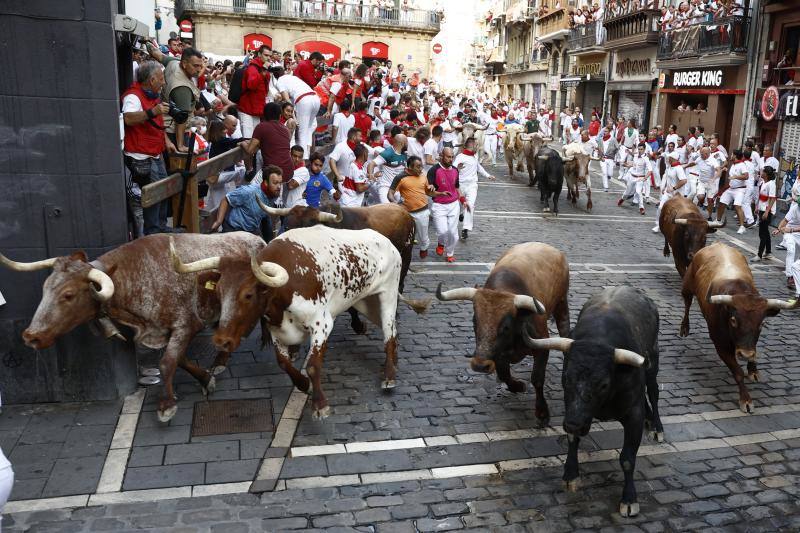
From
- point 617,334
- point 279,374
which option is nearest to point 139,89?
point 279,374

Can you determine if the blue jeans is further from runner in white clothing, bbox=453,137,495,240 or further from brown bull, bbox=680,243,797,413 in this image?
runner in white clothing, bbox=453,137,495,240

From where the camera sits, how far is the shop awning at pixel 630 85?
31.6m

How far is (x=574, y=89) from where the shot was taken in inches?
1683

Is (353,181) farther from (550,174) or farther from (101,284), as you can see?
(550,174)

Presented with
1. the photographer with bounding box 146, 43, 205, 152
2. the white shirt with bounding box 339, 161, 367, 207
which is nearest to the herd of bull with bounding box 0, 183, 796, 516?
the photographer with bounding box 146, 43, 205, 152

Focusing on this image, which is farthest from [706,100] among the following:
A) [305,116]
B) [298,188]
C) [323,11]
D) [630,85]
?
[323,11]

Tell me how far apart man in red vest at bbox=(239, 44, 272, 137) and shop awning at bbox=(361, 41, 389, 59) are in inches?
1498

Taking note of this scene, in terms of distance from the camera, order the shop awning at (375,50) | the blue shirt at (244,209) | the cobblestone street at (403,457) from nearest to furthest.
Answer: the cobblestone street at (403,457) → the blue shirt at (244,209) → the shop awning at (375,50)

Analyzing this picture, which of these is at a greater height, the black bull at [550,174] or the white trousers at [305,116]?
the white trousers at [305,116]

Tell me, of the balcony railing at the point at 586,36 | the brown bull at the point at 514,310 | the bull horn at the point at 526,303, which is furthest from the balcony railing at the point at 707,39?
the bull horn at the point at 526,303

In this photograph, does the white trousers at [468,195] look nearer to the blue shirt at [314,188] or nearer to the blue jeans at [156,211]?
the blue shirt at [314,188]

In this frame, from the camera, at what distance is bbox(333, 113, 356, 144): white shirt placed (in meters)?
14.6

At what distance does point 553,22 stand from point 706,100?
23.2 meters

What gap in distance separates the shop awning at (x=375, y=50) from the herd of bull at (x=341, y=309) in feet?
140
